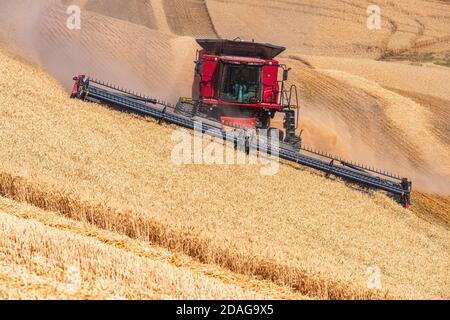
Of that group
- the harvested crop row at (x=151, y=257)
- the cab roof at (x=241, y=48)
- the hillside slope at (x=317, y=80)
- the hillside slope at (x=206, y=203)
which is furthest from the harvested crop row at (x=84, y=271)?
the hillside slope at (x=317, y=80)

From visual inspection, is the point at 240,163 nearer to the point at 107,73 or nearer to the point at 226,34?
the point at 107,73

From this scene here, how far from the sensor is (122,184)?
1052 cm

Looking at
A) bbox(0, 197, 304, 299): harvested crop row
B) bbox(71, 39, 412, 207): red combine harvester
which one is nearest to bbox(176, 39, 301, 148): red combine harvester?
bbox(71, 39, 412, 207): red combine harvester

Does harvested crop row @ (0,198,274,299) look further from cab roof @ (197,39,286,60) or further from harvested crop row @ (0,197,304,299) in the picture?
cab roof @ (197,39,286,60)

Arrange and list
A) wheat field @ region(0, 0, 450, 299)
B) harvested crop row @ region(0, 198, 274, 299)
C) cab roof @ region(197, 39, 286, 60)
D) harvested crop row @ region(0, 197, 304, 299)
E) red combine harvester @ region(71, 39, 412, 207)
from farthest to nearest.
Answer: cab roof @ region(197, 39, 286, 60) → red combine harvester @ region(71, 39, 412, 207) → wheat field @ region(0, 0, 450, 299) → harvested crop row @ region(0, 197, 304, 299) → harvested crop row @ region(0, 198, 274, 299)

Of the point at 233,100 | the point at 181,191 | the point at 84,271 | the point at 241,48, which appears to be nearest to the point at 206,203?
the point at 181,191

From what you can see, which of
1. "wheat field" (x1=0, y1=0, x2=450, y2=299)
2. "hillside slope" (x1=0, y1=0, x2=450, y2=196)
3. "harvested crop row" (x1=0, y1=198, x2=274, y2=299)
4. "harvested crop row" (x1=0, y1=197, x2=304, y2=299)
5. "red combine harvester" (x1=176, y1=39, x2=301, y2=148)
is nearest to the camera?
"harvested crop row" (x1=0, y1=198, x2=274, y2=299)

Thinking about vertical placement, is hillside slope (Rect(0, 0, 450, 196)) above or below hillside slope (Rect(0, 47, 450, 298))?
above

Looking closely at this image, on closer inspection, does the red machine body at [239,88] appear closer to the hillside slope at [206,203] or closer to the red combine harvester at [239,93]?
the red combine harvester at [239,93]

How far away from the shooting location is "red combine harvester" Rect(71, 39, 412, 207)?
14625 mm

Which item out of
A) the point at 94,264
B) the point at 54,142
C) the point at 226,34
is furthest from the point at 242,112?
the point at 226,34

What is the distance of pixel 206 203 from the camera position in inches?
423

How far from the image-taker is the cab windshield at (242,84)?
1592 cm
